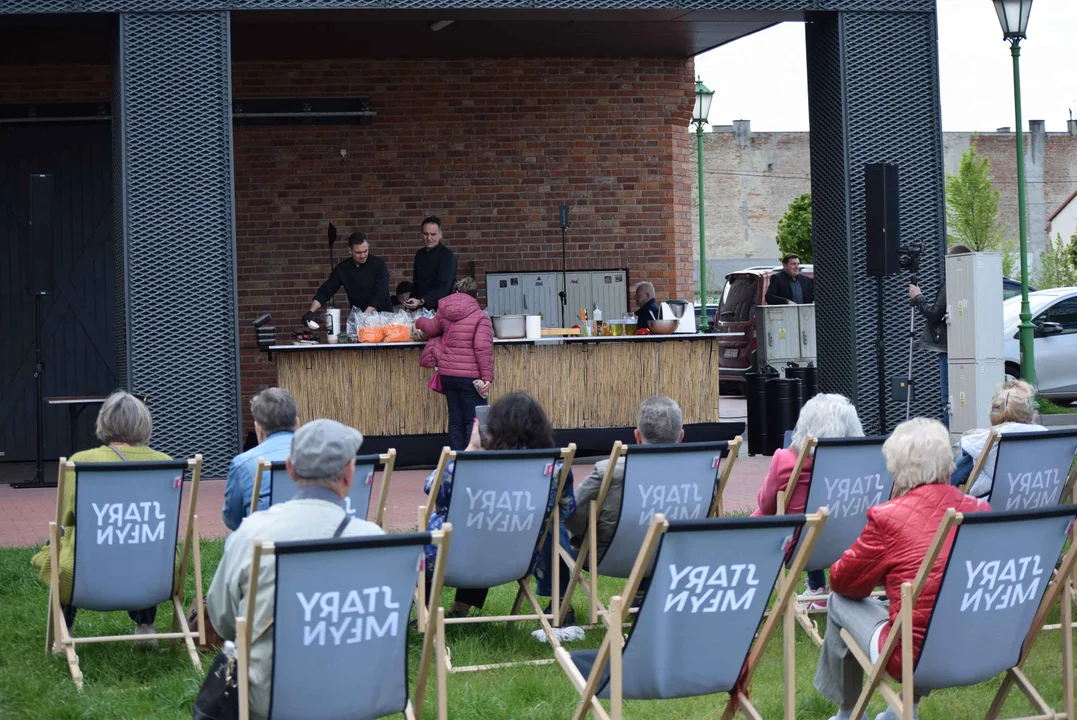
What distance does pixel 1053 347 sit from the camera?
15.2 meters

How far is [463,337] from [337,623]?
711 cm

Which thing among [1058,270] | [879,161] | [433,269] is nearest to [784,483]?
[879,161]

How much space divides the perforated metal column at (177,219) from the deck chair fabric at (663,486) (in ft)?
18.0

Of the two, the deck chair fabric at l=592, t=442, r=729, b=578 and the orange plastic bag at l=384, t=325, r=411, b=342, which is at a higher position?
the orange plastic bag at l=384, t=325, r=411, b=342

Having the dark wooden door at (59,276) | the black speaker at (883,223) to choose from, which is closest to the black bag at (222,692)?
the black speaker at (883,223)

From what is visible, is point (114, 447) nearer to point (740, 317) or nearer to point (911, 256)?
point (911, 256)

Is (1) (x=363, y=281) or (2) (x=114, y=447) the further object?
(1) (x=363, y=281)

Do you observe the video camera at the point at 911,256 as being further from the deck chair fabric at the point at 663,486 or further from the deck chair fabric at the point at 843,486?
the deck chair fabric at the point at 663,486

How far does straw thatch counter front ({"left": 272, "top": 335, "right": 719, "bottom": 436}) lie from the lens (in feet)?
34.4

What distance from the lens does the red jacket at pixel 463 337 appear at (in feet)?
33.4

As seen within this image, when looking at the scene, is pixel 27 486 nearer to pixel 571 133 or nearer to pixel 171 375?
pixel 171 375

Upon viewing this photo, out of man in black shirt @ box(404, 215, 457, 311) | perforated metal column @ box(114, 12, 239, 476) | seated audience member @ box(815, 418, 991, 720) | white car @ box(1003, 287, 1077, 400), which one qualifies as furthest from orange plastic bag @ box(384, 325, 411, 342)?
white car @ box(1003, 287, 1077, 400)

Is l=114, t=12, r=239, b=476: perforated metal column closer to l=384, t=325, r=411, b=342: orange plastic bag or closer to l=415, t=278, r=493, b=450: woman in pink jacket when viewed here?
l=384, t=325, r=411, b=342: orange plastic bag

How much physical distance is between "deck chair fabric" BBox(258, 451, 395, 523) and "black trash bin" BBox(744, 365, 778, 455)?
22.7ft
